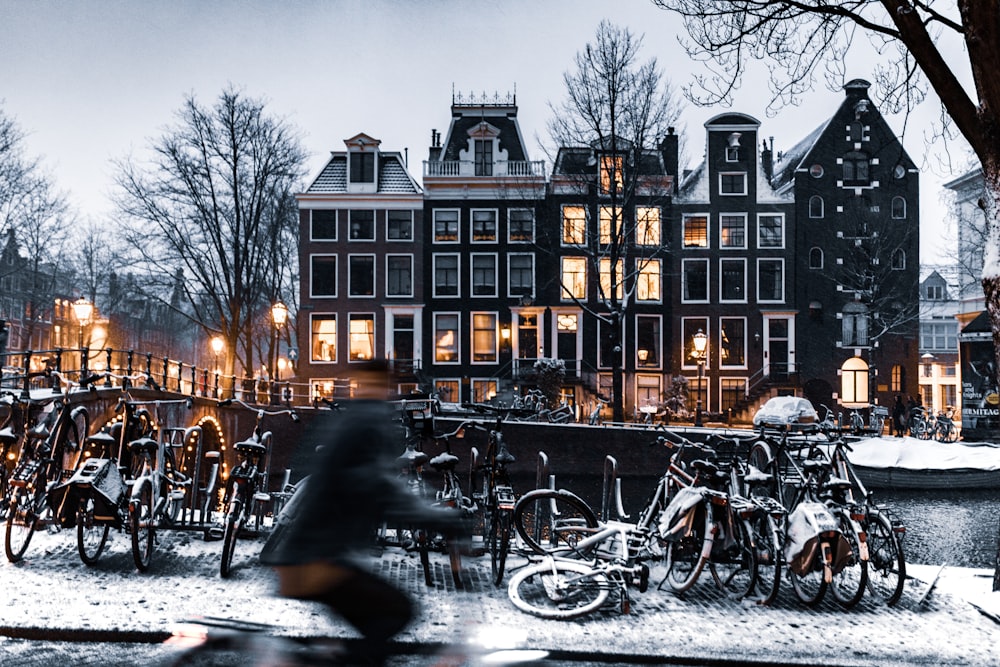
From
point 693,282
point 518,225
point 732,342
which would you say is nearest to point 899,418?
point 732,342

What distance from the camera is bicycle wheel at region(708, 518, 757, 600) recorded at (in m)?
6.86

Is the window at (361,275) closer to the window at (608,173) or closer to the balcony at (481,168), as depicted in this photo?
the balcony at (481,168)

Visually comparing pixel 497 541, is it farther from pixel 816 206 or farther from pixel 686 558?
pixel 816 206

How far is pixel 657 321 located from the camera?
35.5 meters

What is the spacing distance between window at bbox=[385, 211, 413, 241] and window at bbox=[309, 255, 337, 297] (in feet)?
8.20

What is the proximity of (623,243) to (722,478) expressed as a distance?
21536 mm

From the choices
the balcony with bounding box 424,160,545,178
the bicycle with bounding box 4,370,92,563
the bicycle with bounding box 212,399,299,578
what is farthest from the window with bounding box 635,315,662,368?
the bicycle with bounding box 4,370,92,563

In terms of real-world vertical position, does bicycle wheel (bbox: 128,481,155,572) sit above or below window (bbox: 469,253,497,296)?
below

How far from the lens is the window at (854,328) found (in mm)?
35969

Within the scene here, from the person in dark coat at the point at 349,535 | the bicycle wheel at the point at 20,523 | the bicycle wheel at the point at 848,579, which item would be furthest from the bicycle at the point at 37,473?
the bicycle wheel at the point at 848,579

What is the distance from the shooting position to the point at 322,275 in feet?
117

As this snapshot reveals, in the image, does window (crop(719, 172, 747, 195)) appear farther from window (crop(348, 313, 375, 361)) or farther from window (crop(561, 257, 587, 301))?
window (crop(348, 313, 375, 361))

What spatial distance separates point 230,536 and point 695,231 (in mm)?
31399

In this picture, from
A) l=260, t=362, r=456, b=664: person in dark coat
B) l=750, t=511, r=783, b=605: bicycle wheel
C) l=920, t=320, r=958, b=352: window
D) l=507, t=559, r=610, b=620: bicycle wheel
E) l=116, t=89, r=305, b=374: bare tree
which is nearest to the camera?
l=260, t=362, r=456, b=664: person in dark coat
